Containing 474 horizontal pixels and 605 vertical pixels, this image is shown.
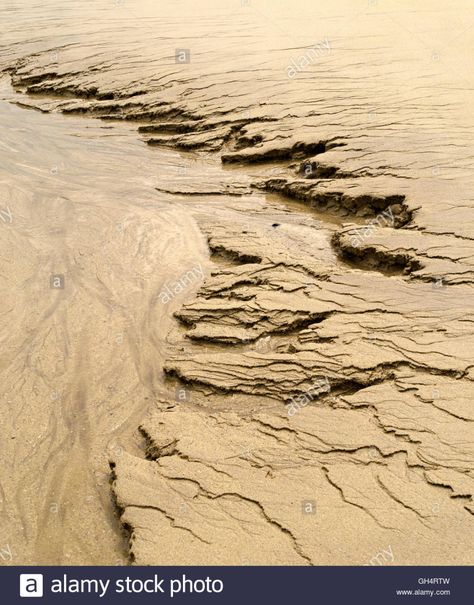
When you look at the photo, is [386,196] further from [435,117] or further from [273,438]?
[273,438]

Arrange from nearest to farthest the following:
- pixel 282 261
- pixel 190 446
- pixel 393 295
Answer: pixel 190 446
pixel 393 295
pixel 282 261

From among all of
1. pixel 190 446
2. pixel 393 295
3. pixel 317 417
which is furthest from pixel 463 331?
pixel 190 446

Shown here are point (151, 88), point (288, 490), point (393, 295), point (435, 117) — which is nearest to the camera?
point (288, 490)

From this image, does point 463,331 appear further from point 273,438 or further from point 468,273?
point 273,438

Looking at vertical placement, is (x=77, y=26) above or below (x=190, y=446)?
above
